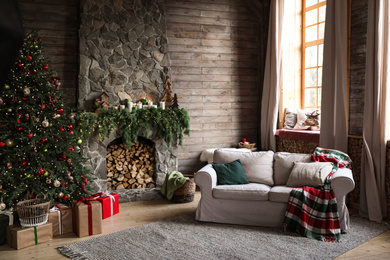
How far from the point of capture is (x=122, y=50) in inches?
210

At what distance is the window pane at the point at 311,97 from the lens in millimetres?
5760

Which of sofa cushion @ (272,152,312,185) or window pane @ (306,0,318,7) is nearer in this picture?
sofa cushion @ (272,152,312,185)

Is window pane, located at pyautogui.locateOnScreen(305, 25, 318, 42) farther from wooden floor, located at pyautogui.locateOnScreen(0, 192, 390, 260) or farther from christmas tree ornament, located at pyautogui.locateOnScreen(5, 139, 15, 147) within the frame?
christmas tree ornament, located at pyautogui.locateOnScreen(5, 139, 15, 147)

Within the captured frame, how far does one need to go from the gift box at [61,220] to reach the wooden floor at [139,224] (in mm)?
92

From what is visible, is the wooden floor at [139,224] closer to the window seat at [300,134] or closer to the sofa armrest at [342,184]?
the sofa armrest at [342,184]

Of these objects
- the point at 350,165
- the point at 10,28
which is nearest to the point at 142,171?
the point at 350,165

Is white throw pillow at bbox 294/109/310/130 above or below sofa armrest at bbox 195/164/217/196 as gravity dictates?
above

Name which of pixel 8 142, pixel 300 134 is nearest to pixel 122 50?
pixel 8 142

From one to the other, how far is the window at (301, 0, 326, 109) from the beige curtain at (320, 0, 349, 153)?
0.88 metres

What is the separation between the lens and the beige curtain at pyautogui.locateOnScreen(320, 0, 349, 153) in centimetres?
452

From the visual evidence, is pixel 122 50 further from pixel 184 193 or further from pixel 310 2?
pixel 310 2

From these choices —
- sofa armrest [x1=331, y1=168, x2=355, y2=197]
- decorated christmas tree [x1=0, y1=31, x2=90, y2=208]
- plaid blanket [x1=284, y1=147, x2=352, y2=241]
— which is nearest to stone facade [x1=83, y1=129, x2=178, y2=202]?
decorated christmas tree [x1=0, y1=31, x2=90, y2=208]

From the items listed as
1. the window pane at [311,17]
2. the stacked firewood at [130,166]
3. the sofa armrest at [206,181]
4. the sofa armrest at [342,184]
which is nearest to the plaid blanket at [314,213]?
the sofa armrest at [342,184]

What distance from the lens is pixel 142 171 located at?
5.45 meters
